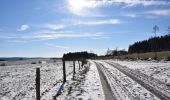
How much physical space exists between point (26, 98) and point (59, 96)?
2.72 metres

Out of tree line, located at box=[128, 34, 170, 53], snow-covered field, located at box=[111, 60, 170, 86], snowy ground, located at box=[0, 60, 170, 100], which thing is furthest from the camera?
tree line, located at box=[128, 34, 170, 53]

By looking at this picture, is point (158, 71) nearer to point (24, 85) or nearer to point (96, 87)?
point (96, 87)

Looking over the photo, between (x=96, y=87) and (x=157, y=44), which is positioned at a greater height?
(x=157, y=44)

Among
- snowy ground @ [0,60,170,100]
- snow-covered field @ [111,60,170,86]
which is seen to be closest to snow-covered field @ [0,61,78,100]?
snowy ground @ [0,60,170,100]

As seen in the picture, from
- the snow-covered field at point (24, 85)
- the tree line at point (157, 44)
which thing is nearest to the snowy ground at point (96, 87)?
the snow-covered field at point (24, 85)

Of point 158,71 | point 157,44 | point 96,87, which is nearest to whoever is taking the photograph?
point 96,87

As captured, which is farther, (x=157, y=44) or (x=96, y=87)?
(x=157, y=44)

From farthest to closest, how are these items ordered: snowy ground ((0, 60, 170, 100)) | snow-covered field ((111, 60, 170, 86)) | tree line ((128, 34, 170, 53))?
tree line ((128, 34, 170, 53))
snow-covered field ((111, 60, 170, 86))
snowy ground ((0, 60, 170, 100))

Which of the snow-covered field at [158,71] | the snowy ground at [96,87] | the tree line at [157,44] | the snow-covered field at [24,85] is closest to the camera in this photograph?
the snowy ground at [96,87]

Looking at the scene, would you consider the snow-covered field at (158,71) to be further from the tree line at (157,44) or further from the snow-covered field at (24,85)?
the tree line at (157,44)

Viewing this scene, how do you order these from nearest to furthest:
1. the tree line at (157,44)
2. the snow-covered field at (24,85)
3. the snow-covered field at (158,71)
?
the snow-covered field at (24,85) → the snow-covered field at (158,71) → the tree line at (157,44)

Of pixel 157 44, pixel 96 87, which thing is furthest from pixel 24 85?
pixel 157 44

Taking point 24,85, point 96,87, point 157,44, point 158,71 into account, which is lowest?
point 24,85

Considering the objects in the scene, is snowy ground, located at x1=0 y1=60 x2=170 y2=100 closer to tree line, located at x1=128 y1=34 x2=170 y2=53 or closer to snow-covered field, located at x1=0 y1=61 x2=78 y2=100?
snow-covered field, located at x1=0 y1=61 x2=78 y2=100
